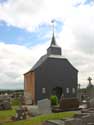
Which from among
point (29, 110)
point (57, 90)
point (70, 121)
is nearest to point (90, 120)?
point (70, 121)

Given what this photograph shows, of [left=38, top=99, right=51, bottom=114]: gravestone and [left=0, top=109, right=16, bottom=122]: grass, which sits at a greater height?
[left=38, top=99, right=51, bottom=114]: gravestone

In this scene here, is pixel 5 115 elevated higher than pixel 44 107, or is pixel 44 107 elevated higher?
pixel 44 107

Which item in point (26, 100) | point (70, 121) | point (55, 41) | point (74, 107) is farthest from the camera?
point (55, 41)

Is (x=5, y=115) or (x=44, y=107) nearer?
(x=5, y=115)

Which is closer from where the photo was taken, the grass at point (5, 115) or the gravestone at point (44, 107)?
the grass at point (5, 115)

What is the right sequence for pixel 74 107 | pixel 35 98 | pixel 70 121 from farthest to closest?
pixel 35 98
pixel 74 107
pixel 70 121

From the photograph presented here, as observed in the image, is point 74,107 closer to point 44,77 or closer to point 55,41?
point 44,77

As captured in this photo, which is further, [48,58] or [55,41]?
[55,41]

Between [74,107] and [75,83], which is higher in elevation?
[75,83]

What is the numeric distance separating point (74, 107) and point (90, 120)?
11.3 meters

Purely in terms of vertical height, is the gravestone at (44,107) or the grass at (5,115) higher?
the gravestone at (44,107)

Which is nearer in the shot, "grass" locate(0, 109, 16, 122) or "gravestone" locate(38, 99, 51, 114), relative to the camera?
"grass" locate(0, 109, 16, 122)

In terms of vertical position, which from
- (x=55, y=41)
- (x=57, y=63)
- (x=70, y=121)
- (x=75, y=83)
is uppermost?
(x=55, y=41)

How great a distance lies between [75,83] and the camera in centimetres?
4950
